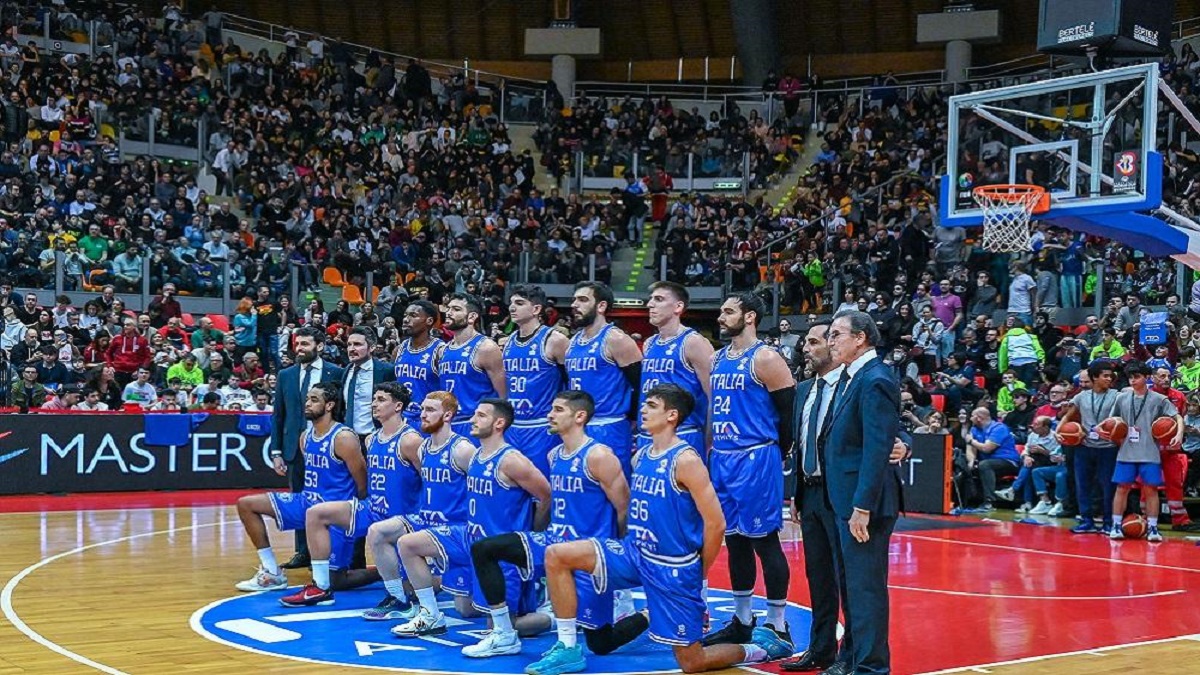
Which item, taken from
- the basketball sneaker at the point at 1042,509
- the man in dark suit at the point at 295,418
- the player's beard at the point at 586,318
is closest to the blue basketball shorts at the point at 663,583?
the player's beard at the point at 586,318

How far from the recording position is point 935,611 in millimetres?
9469

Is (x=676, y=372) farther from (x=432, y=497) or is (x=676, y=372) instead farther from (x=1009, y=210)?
(x=1009, y=210)

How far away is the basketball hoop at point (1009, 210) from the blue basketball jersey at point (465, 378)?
757 cm

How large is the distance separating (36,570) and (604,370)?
203 inches

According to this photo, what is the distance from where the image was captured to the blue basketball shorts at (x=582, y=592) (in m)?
7.63

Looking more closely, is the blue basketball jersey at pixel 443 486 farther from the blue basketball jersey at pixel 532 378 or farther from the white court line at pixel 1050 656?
the white court line at pixel 1050 656

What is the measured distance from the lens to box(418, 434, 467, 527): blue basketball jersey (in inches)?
347

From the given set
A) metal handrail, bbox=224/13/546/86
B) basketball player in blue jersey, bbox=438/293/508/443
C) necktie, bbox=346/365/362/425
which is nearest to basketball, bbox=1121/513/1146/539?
basketball player in blue jersey, bbox=438/293/508/443

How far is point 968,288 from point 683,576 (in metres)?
15.3

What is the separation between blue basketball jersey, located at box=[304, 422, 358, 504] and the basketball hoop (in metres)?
8.28

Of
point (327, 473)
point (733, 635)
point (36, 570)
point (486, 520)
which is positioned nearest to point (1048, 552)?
point (733, 635)

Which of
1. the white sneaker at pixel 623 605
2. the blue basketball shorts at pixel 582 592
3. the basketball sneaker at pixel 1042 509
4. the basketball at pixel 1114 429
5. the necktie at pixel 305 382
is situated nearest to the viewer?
the blue basketball shorts at pixel 582 592

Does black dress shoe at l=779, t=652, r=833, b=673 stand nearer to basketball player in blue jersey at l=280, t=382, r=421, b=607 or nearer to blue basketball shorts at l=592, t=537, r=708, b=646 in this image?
blue basketball shorts at l=592, t=537, r=708, b=646

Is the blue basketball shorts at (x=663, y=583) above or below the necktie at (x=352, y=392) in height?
below
